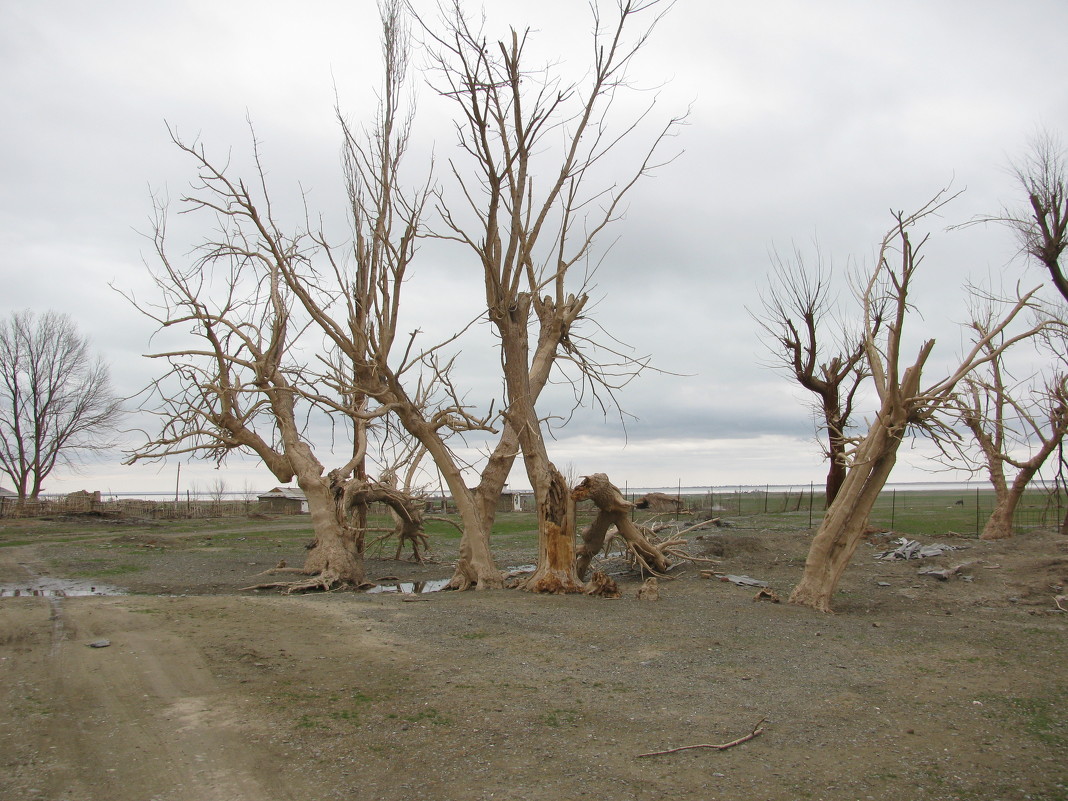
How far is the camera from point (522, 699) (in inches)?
214

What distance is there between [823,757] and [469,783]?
2065 millimetres

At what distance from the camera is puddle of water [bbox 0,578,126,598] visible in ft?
38.5

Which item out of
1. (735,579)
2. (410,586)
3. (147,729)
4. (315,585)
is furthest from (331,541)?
(147,729)

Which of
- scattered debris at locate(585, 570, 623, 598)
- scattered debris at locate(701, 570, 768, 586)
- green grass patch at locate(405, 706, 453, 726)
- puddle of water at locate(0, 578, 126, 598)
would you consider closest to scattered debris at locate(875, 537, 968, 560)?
scattered debris at locate(701, 570, 768, 586)

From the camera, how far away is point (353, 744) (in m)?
4.46

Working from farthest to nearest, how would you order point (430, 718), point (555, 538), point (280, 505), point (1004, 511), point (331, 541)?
point (280, 505) < point (1004, 511) < point (331, 541) < point (555, 538) < point (430, 718)

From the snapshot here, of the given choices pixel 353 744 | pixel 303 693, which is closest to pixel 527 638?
pixel 303 693

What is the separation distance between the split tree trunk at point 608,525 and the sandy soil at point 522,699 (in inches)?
63.7

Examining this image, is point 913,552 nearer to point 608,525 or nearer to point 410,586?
point 608,525

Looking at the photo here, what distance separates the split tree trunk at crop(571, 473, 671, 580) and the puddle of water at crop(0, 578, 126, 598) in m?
7.34

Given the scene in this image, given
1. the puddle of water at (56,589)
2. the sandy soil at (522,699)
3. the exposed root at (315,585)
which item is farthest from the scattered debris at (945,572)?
the puddle of water at (56,589)

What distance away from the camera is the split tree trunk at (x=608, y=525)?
36.0ft

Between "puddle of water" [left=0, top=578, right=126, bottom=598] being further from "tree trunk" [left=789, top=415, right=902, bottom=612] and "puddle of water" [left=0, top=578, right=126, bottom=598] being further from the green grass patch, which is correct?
"tree trunk" [left=789, top=415, right=902, bottom=612]

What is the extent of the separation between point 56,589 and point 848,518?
12141 millimetres
